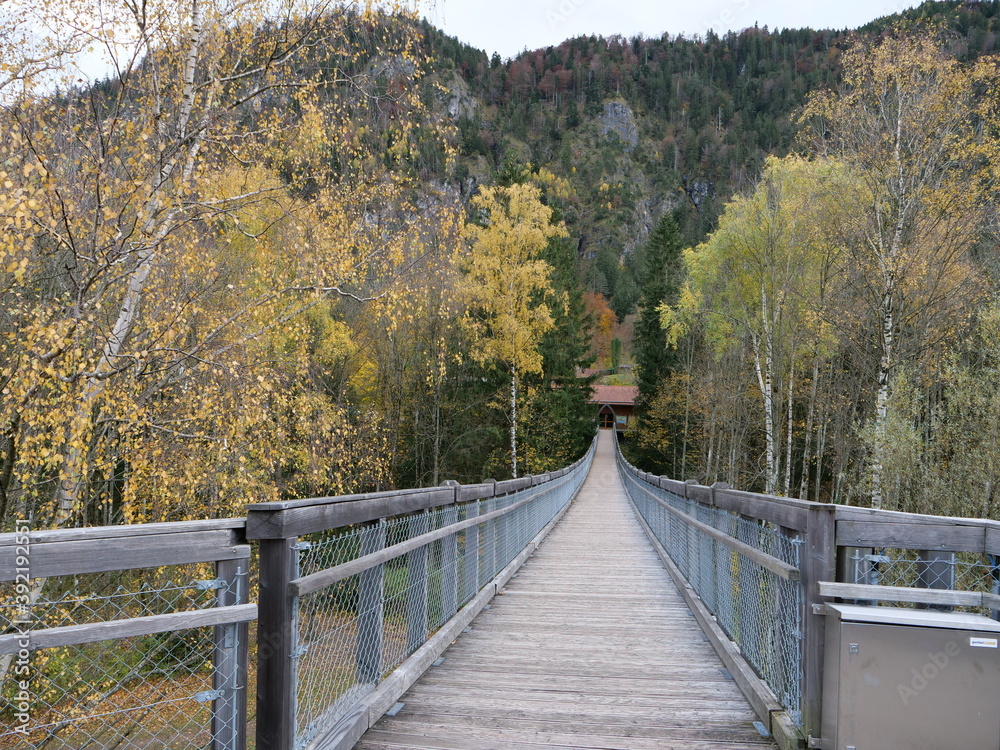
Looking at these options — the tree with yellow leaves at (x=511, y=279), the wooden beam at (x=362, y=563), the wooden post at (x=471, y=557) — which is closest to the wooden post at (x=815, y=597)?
the wooden beam at (x=362, y=563)

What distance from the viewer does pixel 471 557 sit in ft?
20.2

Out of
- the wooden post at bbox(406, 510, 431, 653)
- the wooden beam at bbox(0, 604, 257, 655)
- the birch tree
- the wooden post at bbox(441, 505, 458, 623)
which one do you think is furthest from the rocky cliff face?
the wooden beam at bbox(0, 604, 257, 655)

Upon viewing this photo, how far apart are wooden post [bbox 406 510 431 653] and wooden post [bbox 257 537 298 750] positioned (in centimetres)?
165

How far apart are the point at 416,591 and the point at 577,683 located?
119 cm

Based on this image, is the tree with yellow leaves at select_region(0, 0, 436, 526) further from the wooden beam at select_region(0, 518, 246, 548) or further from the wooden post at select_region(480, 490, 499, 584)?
the wooden beam at select_region(0, 518, 246, 548)

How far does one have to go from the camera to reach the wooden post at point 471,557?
596 centimetres

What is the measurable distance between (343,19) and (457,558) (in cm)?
593

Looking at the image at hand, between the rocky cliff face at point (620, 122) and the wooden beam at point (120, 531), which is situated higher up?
the rocky cliff face at point (620, 122)

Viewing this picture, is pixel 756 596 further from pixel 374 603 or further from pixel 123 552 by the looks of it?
pixel 123 552

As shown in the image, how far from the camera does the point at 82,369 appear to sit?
20.1 ft

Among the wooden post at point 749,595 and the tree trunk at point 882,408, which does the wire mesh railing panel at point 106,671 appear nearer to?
the wooden post at point 749,595

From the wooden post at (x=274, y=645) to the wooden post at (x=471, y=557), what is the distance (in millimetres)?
3361


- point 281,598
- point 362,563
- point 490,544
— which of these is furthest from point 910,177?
point 281,598

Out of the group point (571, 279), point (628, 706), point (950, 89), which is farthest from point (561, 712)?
point (571, 279)
